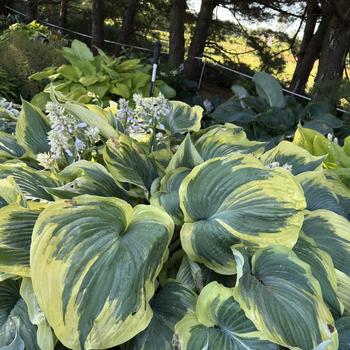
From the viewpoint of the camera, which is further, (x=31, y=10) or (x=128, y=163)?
(x=31, y=10)

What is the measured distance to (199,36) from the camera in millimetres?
6168

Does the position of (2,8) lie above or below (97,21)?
below

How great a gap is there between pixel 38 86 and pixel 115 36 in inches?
345

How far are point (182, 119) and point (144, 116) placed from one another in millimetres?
250

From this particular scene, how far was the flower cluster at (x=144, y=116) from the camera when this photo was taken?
1.19 meters

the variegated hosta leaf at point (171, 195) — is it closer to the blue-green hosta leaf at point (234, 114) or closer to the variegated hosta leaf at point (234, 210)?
the variegated hosta leaf at point (234, 210)

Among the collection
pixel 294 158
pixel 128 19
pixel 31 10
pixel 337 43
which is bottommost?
pixel 31 10

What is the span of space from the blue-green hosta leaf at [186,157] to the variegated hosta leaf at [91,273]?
299 mm

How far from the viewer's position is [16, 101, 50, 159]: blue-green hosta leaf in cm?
122

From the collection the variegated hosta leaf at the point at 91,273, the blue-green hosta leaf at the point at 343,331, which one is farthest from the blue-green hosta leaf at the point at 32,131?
the blue-green hosta leaf at the point at 343,331

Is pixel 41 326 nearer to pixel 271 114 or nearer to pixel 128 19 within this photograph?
pixel 271 114

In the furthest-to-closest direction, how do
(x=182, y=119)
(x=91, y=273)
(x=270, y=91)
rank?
(x=270, y=91), (x=182, y=119), (x=91, y=273)

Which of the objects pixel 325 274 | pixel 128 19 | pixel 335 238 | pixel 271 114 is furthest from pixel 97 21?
pixel 325 274

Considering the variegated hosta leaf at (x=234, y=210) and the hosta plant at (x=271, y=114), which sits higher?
the variegated hosta leaf at (x=234, y=210)
